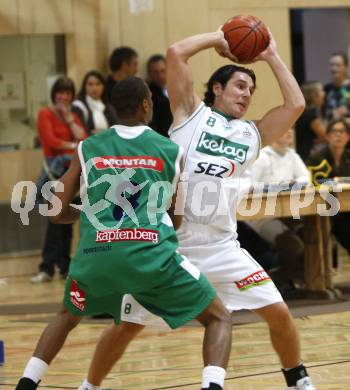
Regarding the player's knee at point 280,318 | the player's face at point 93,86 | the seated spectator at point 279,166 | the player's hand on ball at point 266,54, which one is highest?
the player's hand on ball at point 266,54

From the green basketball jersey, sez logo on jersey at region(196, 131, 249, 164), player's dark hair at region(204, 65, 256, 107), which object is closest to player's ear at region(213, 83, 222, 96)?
player's dark hair at region(204, 65, 256, 107)

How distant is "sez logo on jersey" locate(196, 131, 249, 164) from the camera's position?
5402mm

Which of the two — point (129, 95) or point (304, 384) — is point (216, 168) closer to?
point (129, 95)

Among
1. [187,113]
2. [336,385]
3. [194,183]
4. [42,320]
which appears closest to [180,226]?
[194,183]

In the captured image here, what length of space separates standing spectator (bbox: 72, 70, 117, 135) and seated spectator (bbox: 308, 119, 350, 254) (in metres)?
2.41

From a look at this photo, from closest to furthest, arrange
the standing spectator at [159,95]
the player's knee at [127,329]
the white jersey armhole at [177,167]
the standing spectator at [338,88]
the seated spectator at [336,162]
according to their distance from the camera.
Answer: the white jersey armhole at [177,167] → the player's knee at [127,329] → the seated spectator at [336,162] → the standing spectator at [159,95] → the standing spectator at [338,88]

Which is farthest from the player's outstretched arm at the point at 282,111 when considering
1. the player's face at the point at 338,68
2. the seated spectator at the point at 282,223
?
the player's face at the point at 338,68

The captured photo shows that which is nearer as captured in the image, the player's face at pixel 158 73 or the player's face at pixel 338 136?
the player's face at pixel 338 136

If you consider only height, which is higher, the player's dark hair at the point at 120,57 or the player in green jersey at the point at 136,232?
the player's dark hair at the point at 120,57

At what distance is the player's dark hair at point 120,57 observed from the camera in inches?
467

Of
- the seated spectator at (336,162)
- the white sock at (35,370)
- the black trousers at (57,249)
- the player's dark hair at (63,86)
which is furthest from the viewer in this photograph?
the black trousers at (57,249)

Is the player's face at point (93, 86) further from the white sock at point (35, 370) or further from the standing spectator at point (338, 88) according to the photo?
the white sock at point (35, 370)

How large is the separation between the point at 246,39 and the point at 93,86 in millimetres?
5786

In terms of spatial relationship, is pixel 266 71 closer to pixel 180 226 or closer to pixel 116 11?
pixel 116 11
